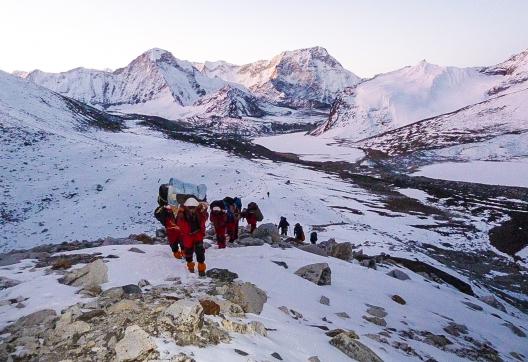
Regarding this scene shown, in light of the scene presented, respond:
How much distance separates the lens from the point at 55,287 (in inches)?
350

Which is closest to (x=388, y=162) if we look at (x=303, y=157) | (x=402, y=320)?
(x=303, y=157)

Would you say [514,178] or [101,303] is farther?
[514,178]

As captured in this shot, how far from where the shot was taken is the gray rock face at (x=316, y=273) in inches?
482

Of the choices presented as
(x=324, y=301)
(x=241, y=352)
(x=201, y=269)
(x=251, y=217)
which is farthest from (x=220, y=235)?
(x=241, y=352)

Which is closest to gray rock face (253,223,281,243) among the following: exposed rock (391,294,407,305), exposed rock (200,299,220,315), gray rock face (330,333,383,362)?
exposed rock (391,294,407,305)

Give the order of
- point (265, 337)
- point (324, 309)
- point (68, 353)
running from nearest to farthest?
point (68, 353), point (265, 337), point (324, 309)

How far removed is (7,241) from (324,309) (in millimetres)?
22340

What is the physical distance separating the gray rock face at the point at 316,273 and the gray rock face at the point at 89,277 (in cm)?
551

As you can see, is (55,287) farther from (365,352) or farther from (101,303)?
(365,352)

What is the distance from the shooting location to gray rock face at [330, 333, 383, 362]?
23.9ft

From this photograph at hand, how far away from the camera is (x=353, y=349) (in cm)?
735

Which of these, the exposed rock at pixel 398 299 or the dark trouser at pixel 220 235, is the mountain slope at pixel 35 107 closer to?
the dark trouser at pixel 220 235

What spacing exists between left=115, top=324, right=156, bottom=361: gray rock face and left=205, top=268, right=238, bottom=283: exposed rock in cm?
444

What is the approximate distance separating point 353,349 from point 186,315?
10.1ft
